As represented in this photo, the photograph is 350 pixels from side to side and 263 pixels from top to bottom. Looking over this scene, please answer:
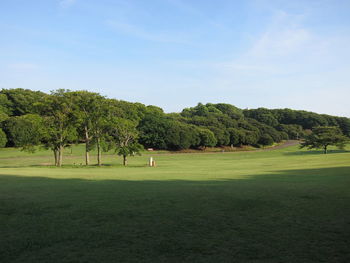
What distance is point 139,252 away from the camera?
4.84m

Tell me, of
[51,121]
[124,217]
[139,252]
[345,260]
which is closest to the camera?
[345,260]

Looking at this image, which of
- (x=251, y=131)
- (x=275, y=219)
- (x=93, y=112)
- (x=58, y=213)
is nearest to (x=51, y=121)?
(x=93, y=112)

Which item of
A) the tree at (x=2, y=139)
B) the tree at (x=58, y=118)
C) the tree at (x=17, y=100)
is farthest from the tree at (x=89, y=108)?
the tree at (x=17, y=100)

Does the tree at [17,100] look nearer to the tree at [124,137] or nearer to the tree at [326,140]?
the tree at [124,137]

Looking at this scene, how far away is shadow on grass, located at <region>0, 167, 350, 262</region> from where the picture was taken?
477 cm

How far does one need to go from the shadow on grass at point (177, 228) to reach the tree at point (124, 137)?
2990 centimetres

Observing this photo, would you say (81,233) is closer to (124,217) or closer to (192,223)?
(124,217)

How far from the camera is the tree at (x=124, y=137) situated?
129ft

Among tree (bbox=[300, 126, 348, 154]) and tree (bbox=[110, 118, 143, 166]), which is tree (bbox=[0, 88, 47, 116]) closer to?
tree (bbox=[110, 118, 143, 166])

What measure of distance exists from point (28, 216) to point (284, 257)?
564 centimetres

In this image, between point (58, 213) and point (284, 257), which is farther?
point (58, 213)

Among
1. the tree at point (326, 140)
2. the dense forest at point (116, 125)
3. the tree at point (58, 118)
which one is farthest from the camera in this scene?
the tree at point (326, 140)

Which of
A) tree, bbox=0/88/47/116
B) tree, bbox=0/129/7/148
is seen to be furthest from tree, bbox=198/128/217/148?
tree, bbox=0/88/47/116

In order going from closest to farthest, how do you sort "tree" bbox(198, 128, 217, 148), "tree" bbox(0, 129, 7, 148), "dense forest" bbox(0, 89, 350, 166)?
"dense forest" bbox(0, 89, 350, 166) < "tree" bbox(0, 129, 7, 148) < "tree" bbox(198, 128, 217, 148)
